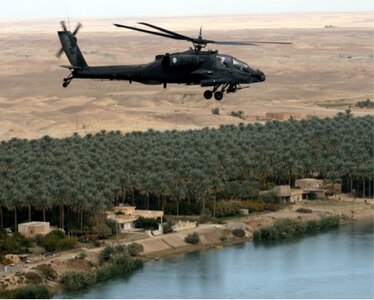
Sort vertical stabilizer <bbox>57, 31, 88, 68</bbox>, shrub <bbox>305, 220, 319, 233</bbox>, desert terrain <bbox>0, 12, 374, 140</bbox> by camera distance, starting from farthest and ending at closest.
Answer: desert terrain <bbox>0, 12, 374, 140</bbox> → shrub <bbox>305, 220, 319, 233</bbox> → vertical stabilizer <bbox>57, 31, 88, 68</bbox>

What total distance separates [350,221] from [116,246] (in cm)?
1481

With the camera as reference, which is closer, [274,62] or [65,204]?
[65,204]

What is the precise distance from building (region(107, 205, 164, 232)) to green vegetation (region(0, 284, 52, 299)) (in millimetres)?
12443

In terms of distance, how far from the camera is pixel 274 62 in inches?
6821

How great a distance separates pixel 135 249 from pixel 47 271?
5968 millimetres

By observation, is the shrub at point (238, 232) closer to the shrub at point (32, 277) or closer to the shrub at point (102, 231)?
the shrub at point (102, 231)

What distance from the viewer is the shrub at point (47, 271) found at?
50094 millimetres

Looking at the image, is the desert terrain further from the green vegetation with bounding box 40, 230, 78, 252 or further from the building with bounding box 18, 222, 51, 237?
the green vegetation with bounding box 40, 230, 78, 252

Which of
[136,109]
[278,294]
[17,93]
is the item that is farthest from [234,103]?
[278,294]

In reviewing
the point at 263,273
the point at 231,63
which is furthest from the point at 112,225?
the point at 231,63

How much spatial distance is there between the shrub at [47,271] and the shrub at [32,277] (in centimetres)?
50

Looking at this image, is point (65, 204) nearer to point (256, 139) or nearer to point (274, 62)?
point (256, 139)

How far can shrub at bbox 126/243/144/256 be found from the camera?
181ft


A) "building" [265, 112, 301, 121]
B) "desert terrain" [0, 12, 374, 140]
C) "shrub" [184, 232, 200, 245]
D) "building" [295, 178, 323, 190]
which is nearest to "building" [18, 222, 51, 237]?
"shrub" [184, 232, 200, 245]
